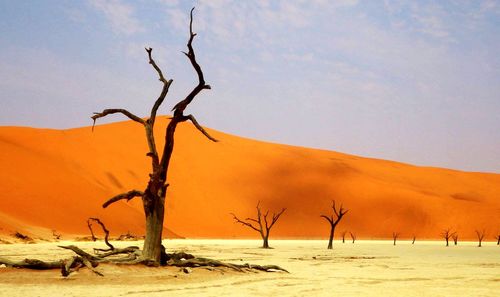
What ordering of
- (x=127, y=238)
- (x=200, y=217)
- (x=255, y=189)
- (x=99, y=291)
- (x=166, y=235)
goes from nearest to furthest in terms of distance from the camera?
(x=99, y=291) → (x=127, y=238) → (x=166, y=235) → (x=200, y=217) → (x=255, y=189)

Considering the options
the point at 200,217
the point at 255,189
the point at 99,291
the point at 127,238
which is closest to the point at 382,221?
the point at 255,189

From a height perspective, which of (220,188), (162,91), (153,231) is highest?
(220,188)

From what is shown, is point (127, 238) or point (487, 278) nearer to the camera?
point (487, 278)

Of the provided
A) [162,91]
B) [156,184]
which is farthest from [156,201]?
[162,91]

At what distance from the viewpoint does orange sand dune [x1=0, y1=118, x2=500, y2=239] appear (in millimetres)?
48375

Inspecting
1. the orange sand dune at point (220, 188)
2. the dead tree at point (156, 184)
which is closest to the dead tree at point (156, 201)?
the dead tree at point (156, 184)

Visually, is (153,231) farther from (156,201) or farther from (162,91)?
(162,91)

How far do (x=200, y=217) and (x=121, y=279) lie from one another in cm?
5311

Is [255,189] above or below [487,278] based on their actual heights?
above

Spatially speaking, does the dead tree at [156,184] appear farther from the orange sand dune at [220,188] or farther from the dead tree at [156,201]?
the orange sand dune at [220,188]

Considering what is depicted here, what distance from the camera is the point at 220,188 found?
244 feet

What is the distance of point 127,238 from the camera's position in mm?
40219

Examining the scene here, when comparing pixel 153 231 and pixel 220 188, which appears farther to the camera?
pixel 220 188

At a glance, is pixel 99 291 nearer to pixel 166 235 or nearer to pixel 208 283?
pixel 208 283
